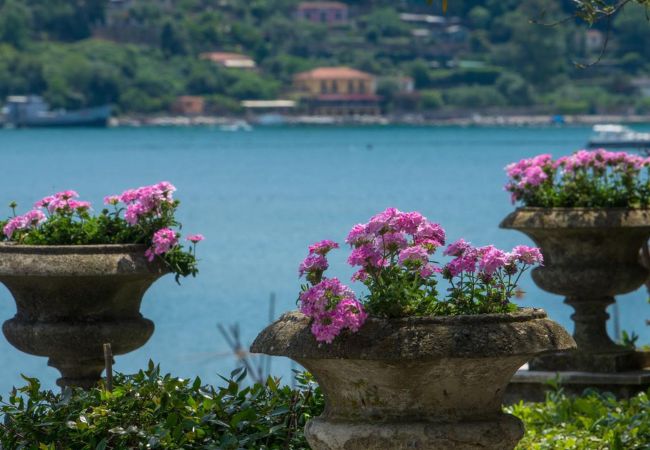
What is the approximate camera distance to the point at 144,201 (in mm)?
7121

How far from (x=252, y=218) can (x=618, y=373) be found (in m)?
43.1

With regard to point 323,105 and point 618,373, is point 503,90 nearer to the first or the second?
point 323,105

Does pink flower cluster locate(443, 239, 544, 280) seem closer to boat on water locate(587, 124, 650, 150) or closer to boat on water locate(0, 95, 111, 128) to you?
boat on water locate(587, 124, 650, 150)

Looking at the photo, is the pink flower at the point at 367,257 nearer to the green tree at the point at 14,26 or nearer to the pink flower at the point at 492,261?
the pink flower at the point at 492,261

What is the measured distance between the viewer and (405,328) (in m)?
4.98

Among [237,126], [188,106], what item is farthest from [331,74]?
[188,106]

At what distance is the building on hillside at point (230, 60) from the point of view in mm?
186413

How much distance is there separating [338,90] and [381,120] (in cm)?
862

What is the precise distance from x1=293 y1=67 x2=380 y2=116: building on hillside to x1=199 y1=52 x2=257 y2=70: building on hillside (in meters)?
6.12

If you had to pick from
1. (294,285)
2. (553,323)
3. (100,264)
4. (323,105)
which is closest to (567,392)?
(100,264)

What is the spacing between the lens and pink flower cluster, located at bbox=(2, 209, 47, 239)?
7.23 meters

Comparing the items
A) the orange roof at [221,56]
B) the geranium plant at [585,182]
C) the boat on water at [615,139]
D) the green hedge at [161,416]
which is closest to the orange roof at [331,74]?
the orange roof at [221,56]

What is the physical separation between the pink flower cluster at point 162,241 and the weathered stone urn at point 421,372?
1.72m

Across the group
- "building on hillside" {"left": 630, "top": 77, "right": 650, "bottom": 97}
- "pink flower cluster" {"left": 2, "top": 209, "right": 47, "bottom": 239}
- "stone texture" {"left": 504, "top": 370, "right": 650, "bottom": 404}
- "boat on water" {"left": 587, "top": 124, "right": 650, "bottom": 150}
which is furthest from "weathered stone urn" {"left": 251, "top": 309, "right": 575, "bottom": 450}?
"building on hillside" {"left": 630, "top": 77, "right": 650, "bottom": 97}
